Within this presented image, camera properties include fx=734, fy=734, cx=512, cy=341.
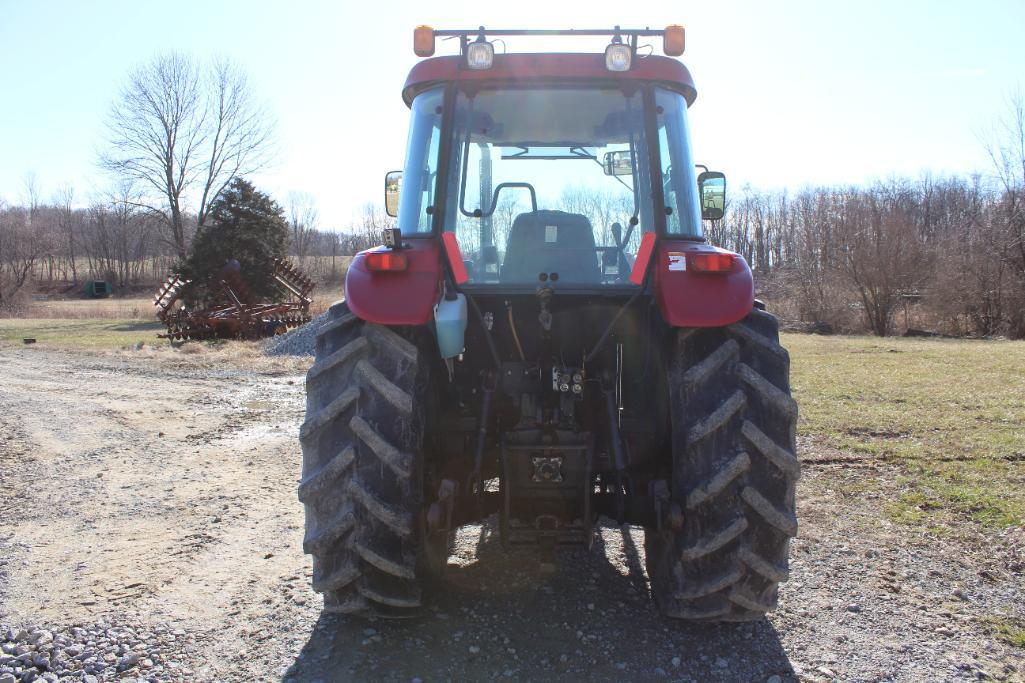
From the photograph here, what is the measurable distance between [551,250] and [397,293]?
72 centimetres

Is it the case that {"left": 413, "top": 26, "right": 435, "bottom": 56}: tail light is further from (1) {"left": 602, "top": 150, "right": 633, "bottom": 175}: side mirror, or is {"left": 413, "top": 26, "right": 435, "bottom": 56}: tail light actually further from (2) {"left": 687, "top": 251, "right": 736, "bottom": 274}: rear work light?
(2) {"left": 687, "top": 251, "right": 736, "bottom": 274}: rear work light

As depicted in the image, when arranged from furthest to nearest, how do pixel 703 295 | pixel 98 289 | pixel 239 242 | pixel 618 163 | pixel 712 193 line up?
pixel 98 289 → pixel 239 242 → pixel 712 193 → pixel 618 163 → pixel 703 295

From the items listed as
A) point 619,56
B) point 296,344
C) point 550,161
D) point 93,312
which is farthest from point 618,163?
point 93,312

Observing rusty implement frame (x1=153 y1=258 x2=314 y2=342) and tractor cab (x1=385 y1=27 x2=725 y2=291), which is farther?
rusty implement frame (x1=153 y1=258 x2=314 y2=342)

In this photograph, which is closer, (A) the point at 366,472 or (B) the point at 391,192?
(A) the point at 366,472

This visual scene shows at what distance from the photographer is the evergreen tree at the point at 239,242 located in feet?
75.3

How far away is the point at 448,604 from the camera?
130 inches

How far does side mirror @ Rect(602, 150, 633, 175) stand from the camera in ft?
10.6

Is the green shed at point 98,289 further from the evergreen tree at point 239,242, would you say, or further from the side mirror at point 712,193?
the side mirror at point 712,193

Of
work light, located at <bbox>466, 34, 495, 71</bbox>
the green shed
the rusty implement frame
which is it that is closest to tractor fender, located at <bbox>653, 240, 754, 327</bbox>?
work light, located at <bbox>466, 34, 495, 71</bbox>

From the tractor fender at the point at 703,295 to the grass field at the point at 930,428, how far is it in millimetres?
2568

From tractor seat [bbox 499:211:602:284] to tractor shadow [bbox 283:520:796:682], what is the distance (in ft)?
4.83

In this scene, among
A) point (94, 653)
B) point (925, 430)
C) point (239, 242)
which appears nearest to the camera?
point (94, 653)

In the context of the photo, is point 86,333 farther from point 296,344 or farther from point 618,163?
point 618,163
